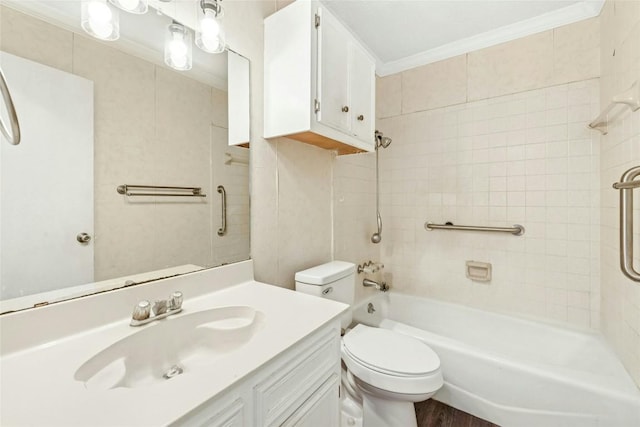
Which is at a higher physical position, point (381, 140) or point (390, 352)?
point (381, 140)

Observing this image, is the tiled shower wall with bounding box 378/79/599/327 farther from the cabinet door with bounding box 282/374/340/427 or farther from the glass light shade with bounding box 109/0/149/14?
the glass light shade with bounding box 109/0/149/14

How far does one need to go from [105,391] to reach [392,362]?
113cm

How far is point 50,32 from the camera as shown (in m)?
0.72

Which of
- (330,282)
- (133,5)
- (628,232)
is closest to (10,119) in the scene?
(133,5)

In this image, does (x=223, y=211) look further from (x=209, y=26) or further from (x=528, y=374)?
(x=528, y=374)

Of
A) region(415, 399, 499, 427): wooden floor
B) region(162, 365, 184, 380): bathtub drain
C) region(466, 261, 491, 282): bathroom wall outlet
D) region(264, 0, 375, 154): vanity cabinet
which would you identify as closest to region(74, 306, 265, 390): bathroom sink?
region(162, 365, 184, 380): bathtub drain

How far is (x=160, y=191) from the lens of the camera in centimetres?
94

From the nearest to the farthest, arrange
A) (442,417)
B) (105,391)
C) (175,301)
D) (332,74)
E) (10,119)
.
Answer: (105,391)
(10,119)
(175,301)
(332,74)
(442,417)

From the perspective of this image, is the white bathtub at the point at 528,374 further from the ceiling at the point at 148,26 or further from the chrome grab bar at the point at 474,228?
the ceiling at the point at 148,26

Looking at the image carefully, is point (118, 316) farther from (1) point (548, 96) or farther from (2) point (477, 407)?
(1) point (548, 96)

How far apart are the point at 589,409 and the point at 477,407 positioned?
0.47m

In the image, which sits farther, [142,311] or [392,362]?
[392,362]

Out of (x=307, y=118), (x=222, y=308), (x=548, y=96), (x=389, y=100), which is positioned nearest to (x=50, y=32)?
(x=307, y=118)

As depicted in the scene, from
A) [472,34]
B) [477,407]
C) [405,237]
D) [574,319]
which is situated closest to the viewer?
[477,407]
